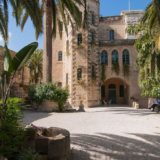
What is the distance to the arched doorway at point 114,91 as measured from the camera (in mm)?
38312

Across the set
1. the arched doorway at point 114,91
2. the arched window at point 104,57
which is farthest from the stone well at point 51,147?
the arched doorway at point 114,91

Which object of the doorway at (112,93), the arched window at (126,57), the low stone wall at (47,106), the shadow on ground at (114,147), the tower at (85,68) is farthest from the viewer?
the doorway at (112,93)

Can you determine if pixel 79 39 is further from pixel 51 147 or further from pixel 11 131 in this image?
pixel 11 131

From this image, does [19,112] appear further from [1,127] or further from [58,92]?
[58,92]

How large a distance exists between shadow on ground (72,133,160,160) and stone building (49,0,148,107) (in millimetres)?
22255

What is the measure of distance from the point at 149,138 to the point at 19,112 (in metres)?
6.19

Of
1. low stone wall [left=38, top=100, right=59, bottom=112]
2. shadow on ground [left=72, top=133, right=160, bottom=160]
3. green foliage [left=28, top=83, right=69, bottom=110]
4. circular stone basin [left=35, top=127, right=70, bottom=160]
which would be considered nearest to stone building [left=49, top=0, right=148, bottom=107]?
green foliage [left=28, top=83, right=69, bottom=110]

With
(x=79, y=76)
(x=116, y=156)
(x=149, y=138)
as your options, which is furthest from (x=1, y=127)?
(x=79, y=76)

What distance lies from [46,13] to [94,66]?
1319 centimetres

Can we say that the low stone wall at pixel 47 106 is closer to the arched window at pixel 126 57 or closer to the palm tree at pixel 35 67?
the arched window at pixel 126 57

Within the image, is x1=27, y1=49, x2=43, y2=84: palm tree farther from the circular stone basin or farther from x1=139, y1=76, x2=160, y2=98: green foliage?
the circular stone basin

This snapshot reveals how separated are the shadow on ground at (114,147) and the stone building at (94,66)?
73.0 feet

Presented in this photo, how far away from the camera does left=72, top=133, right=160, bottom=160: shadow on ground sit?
846 centimetres

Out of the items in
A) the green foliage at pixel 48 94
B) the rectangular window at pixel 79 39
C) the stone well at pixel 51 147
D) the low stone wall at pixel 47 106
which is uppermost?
the rectangular window at pixel 79 39
